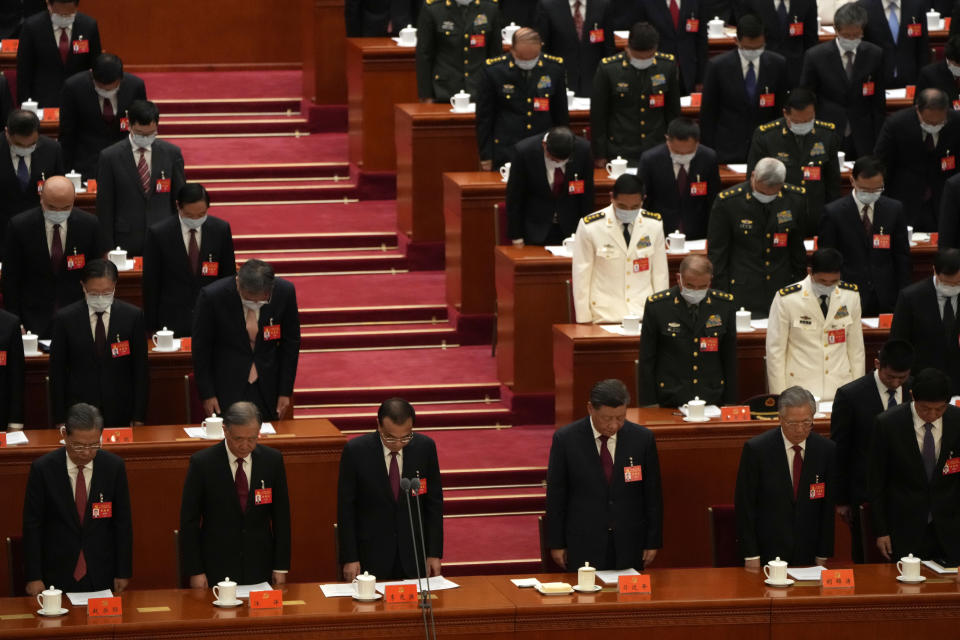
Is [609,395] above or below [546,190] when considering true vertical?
below

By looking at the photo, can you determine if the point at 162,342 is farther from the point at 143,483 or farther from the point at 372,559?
the point at 372,559

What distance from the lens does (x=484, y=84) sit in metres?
11.6

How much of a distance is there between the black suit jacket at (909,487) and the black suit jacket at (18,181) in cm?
479

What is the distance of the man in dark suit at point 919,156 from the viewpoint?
1147 cm

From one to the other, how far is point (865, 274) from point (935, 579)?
106 inches

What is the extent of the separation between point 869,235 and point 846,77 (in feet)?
6.77

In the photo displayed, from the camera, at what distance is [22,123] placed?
1048 centimetres

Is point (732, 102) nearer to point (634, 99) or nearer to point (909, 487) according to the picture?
point (634, 99)

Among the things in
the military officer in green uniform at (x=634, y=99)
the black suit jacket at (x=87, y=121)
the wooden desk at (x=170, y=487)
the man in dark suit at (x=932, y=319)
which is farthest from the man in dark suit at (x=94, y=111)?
the man in dark suit at (x=932, y=319)

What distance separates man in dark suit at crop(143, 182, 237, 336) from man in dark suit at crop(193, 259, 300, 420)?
2.03 ft

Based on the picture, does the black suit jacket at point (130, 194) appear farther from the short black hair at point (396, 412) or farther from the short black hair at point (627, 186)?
the short black hair at point (396, 412)

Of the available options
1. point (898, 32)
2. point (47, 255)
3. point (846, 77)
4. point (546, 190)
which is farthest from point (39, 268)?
point (898, 32)

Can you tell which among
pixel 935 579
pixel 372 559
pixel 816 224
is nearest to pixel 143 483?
pixel 372 559

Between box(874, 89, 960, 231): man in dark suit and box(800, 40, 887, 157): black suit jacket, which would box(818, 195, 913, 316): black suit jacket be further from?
box(800, 40, 887, 157): black suit jacket
